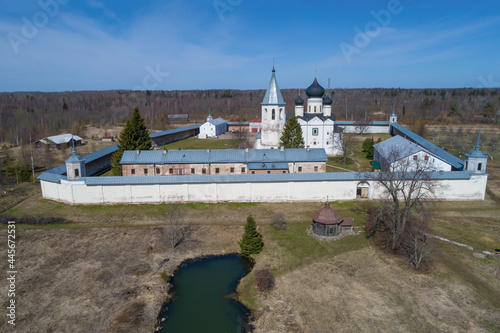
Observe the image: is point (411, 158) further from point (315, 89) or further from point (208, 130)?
point (208, 130)

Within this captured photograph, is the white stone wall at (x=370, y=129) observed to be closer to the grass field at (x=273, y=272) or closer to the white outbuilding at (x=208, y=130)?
the white outbuilding at (x=208, y=130)

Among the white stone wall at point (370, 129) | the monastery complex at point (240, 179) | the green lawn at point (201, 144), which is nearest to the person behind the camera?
the monastery complex at point (240, 179)

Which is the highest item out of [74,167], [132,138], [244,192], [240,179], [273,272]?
[132,138]

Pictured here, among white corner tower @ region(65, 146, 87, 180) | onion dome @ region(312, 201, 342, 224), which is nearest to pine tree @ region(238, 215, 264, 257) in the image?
onion dome @ region(312, 201, 342, 224)

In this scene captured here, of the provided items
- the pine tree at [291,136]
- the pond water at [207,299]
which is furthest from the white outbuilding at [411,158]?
the pond water at [207,299]

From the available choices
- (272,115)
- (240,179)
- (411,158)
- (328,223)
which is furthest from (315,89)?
(328,223)

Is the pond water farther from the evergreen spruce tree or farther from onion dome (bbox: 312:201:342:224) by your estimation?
the evergreen spruce tree
